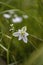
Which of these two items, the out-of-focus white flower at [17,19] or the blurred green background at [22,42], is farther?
the out-of-focus white flower at [17,19]

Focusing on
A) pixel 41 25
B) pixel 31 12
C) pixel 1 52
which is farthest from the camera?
pixel 31 12

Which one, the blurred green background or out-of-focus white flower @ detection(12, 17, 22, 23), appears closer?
the blurred green background

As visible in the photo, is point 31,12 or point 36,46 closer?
point 36,46

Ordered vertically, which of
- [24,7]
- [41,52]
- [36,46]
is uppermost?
[41,52]

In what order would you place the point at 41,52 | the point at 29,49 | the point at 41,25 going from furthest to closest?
the point at 41,25
the point at 29,49
the point at 41,52

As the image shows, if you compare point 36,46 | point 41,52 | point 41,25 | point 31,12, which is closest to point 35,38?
point 36,46

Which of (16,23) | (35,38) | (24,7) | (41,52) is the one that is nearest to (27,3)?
(24,7)

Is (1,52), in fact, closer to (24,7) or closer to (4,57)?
(4,57)

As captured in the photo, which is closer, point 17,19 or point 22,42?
point 22,42

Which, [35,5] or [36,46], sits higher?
[36,46]

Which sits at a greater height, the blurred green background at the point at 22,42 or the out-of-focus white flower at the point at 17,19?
the blurred green background at the point at 22,42

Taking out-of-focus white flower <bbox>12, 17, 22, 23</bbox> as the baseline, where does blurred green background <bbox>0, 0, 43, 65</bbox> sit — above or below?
above
